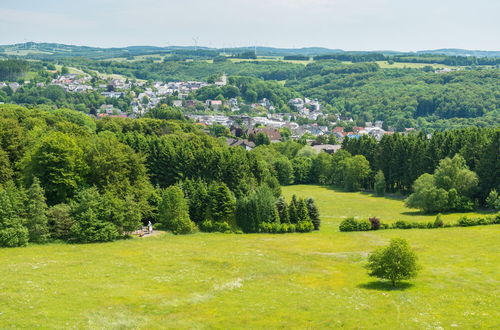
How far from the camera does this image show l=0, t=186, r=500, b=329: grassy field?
34.9 meters

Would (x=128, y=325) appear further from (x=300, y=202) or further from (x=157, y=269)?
(x=300, y=202)

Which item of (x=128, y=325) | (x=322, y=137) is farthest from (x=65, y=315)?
(x=322, y=137)

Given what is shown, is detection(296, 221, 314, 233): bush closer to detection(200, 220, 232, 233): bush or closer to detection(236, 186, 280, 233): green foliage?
detection(236, 186, 280, 233): green foliage

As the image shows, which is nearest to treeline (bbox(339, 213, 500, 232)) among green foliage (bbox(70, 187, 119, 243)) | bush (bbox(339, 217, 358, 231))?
bush (bbox(339, 217, 358, 231))

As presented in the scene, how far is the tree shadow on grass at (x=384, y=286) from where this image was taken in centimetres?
4437

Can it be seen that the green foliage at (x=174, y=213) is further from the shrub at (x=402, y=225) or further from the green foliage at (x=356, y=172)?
the green foliage at (x=356, y=172)

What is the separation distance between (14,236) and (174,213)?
775 inches

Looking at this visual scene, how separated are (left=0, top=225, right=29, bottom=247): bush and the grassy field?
1.31 m

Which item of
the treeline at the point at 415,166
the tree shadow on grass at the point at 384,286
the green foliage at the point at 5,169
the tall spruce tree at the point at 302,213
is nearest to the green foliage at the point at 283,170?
the treeline at the point at 415,166

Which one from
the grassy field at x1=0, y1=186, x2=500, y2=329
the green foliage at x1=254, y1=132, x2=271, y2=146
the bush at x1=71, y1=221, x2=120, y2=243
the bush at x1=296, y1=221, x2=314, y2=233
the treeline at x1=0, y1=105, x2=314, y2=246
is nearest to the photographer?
the grassy field at x1=0, y1=186, x2=500, y2=329

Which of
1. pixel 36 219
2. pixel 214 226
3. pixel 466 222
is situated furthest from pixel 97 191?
pixel 466 222

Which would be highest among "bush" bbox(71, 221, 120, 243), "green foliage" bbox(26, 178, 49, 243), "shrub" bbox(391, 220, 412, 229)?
"green foliage" bbox(26, 178, 49, 243)

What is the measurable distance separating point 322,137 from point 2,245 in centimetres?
13551

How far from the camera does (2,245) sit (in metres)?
53.7
